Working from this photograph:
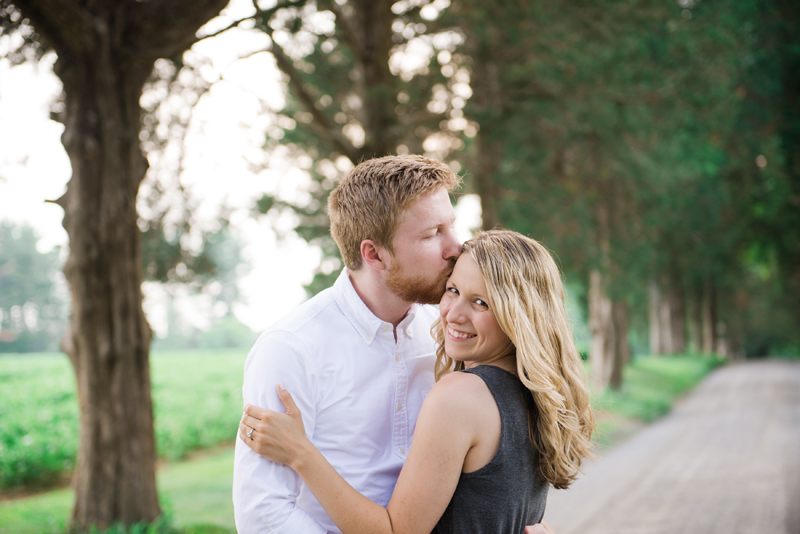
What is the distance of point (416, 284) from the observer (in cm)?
252

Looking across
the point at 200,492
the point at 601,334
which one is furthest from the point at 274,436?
the point at 601,334

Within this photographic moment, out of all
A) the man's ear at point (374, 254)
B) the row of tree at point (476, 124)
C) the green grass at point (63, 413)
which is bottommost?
the green grass at point (63, 413)

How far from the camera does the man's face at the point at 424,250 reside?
8.07ft

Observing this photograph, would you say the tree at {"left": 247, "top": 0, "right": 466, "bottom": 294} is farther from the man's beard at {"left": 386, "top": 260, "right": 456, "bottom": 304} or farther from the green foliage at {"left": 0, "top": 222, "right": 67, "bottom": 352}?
the green foliage at {"left": 0, "top": 222, "right": 67, "bottom": 352}

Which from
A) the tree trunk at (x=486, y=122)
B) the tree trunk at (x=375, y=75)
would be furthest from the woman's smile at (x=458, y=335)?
the tree trunk at (x=486, y=122)

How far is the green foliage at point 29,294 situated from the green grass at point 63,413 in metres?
3.13

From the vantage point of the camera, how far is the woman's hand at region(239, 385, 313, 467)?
215 centimetres

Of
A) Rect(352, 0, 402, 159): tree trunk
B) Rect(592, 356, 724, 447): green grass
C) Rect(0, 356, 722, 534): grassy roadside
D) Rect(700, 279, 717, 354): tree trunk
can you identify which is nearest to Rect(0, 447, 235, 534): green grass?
Rect(0, 356, 722, 534): grassy roadside

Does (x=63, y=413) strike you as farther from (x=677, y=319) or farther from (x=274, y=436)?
(x=677, y=319)

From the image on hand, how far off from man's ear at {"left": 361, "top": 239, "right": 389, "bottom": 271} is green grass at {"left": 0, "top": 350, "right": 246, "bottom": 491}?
9800 millimetres

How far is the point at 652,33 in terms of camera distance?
957 centimetres

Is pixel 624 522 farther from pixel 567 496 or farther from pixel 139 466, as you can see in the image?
pixel 139 466

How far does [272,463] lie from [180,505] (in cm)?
690

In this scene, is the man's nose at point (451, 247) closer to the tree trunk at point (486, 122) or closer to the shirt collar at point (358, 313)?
the shirt collar at point (358, 313)
